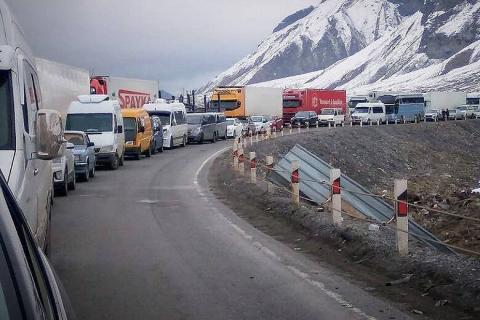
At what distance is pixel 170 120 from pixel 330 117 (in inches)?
1024

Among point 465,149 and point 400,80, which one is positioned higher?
point 400,80

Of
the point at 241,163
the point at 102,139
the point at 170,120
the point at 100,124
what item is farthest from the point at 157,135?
the point at 241,163

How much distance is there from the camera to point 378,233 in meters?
11.2

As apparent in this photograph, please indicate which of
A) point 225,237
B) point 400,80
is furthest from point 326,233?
point 400,80

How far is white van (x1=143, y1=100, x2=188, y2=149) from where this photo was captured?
4009 centimetres

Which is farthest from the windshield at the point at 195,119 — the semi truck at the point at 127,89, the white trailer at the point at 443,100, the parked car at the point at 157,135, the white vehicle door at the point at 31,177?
the white trailer at the point at 443,100

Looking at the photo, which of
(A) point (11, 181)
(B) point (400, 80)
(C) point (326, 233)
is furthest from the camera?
(B) point (400, 80)

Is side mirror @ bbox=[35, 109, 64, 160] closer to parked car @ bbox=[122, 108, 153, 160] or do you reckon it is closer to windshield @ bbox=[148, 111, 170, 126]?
parked car @ bbox=[122, 108, 153, 160]

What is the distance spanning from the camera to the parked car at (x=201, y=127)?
45.8 m

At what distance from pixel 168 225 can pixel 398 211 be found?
4.99 m

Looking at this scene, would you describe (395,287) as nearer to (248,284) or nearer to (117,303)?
(248,284)

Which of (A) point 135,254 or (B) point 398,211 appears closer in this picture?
(B) point 398,211

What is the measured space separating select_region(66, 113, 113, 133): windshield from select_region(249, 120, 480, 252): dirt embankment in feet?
26.7

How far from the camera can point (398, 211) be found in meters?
9.52
